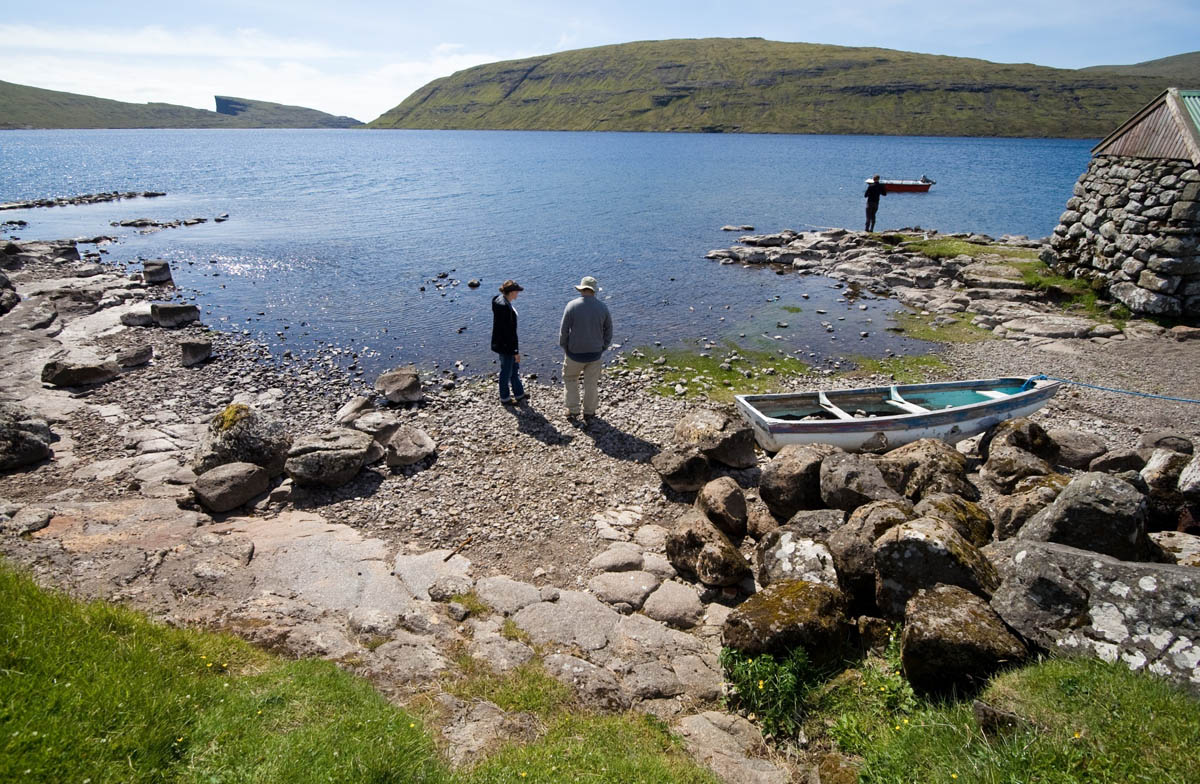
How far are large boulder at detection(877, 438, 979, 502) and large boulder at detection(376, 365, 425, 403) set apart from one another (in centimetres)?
1399

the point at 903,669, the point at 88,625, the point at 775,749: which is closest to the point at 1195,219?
the point at 903,669

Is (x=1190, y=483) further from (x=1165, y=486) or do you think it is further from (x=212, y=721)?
(x=212, y=721)

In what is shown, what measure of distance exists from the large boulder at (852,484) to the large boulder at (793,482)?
39cm

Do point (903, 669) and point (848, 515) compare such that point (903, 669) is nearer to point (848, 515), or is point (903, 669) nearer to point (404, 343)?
point (848, 515)

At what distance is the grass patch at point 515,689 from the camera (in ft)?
25.2

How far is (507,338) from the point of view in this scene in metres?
18.6

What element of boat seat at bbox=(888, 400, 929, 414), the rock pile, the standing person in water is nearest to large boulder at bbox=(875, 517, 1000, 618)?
the rock pile

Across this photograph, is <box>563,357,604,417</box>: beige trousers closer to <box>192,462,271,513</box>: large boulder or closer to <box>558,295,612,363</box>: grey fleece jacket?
<box>558,295,612,363</box>: grey fleece jacket

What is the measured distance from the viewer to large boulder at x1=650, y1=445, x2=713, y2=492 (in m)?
14.4

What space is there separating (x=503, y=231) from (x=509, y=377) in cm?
3702

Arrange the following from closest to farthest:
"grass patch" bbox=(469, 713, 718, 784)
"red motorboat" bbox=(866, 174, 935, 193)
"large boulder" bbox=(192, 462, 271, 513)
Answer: "grass patch" bbox=(469, 713, 718, 784), "large boulder" bbox=(192, 462, 271, 513), "red motorboat" bbox=(866, 174, 935, 193)

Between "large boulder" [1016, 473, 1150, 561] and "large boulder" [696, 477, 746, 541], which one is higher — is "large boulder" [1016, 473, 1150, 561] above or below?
above

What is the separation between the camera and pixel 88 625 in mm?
6676

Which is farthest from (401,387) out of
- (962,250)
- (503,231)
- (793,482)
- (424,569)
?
(503,231)
